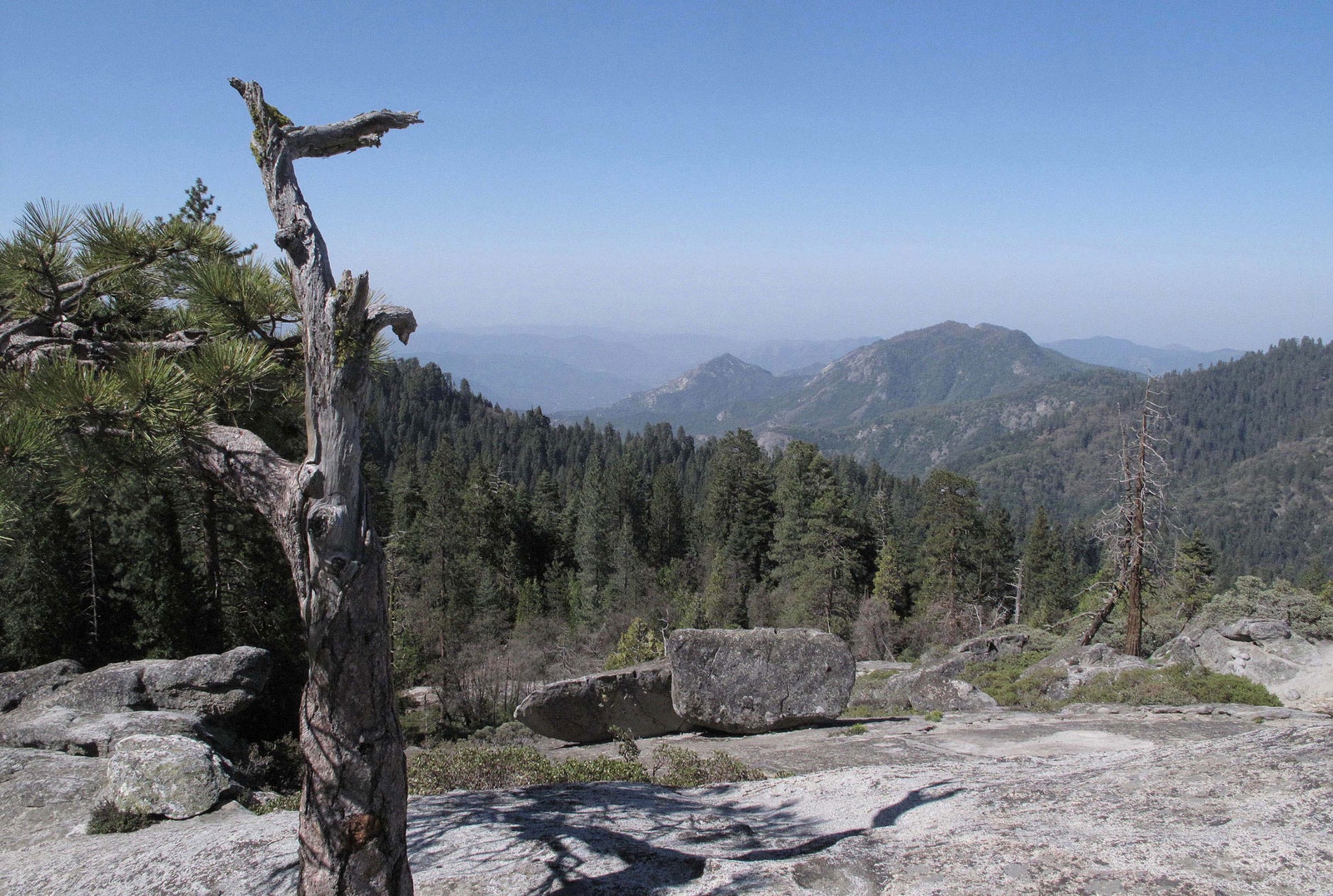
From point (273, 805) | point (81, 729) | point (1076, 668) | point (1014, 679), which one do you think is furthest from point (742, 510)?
point (273, 805)

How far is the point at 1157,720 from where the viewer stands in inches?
578

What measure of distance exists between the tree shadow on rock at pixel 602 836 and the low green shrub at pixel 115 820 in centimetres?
261

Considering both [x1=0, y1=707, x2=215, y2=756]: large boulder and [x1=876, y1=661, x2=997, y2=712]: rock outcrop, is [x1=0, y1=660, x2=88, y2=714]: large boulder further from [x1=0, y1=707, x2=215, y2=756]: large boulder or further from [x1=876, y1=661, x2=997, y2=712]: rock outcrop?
[x1=876, y1=661, x2=997, y2=712]: rock outcrop

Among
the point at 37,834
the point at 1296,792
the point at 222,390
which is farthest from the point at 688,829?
the point at 37,834

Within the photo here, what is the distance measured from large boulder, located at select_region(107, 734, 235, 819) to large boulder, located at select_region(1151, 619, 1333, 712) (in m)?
20.0

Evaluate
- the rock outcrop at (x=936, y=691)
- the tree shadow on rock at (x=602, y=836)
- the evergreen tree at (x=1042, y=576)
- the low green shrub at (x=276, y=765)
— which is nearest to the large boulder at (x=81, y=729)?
the low green shrub at (x=276, y=765)

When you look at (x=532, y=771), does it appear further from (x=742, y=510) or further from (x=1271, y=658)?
(x=742, y=510)

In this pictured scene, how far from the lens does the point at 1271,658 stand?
1809 cm

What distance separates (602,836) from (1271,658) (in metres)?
19.1

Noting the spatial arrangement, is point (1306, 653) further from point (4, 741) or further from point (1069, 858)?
point (4, 741)

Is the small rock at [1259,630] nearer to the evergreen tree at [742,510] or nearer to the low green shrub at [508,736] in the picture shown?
the low green shrub at [508,736]

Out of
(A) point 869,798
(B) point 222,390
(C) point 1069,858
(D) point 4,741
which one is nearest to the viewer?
(B) point 222,390

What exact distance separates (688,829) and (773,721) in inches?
398

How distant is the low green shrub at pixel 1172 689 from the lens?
16906 millimetres
